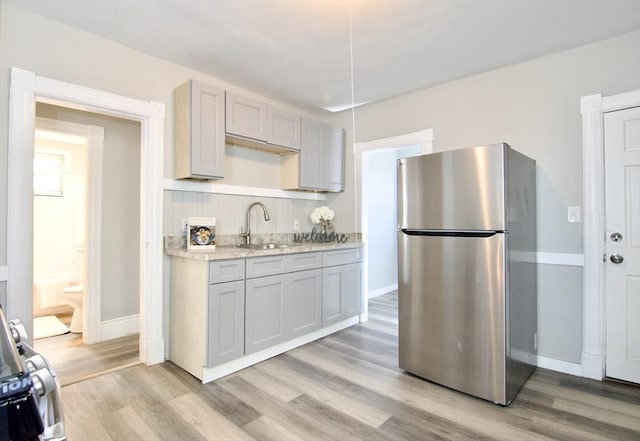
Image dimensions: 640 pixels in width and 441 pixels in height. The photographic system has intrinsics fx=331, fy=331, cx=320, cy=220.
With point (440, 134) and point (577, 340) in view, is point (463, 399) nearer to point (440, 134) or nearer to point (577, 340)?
point (577, 340)

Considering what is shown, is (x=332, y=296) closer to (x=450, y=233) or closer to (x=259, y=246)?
(x=259, y=246)

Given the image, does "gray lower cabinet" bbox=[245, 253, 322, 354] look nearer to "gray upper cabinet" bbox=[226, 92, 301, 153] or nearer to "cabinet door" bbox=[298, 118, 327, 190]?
"cabinet door" bbox=[298, 118, 327, 190]

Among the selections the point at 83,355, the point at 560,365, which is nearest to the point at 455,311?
the point at 560,365

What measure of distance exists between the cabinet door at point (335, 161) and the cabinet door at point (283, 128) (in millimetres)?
509

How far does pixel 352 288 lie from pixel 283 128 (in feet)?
6.09

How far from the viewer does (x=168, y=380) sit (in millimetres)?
2412

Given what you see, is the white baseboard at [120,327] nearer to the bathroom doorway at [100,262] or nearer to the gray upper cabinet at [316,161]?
the bathroom doorway at [100,262]

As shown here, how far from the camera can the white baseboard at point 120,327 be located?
10.9ft

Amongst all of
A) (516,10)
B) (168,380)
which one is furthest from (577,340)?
(168,380)

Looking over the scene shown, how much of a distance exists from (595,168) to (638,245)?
613 mm

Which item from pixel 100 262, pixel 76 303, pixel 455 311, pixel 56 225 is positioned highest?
pixel 56 225

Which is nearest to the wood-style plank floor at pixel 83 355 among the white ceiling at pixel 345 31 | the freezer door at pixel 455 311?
the freezer door at pixel 455 311

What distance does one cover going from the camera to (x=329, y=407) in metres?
2.08

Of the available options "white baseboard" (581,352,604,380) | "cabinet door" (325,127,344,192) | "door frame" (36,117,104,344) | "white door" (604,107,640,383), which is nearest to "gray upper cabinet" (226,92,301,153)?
"cabinet door" (325,127,344,192)
